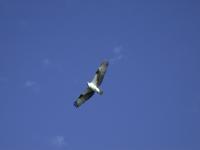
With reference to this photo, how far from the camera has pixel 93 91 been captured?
70938 mm

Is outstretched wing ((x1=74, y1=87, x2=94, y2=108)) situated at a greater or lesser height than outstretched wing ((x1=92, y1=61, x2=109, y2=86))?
lesser

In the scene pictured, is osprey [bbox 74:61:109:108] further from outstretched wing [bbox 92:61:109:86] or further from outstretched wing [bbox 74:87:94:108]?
outstretched wing [bbox 74:87:94:108]

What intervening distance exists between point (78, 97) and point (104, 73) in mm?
6036

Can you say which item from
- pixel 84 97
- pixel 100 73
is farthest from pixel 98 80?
pixel 84 97

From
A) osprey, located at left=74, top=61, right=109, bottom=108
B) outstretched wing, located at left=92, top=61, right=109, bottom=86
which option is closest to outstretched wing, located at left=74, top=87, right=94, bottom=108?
osprey, located at left=74, top=61, right=109, bottom=108

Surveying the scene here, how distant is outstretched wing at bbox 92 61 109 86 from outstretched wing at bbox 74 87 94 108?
5.59 feet

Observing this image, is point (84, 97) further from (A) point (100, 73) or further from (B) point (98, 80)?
(A) point (100, 73)

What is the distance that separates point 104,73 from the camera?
69938 millimetres

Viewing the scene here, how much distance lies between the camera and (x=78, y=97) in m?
73.0

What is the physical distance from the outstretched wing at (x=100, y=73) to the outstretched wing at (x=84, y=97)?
1704 millimetres

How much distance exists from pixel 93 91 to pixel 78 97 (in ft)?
10.5

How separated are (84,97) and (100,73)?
16.7 ft

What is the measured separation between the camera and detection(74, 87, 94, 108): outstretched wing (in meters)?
71.5

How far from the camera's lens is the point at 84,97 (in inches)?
2859
